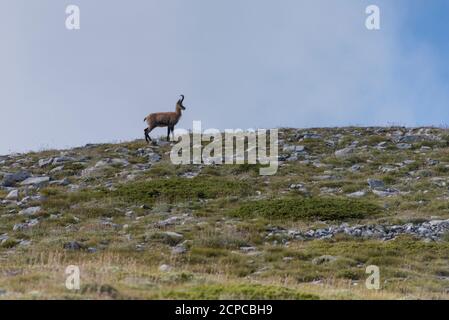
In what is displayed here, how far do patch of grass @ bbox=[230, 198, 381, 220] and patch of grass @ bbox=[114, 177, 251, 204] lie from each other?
2.41 metres

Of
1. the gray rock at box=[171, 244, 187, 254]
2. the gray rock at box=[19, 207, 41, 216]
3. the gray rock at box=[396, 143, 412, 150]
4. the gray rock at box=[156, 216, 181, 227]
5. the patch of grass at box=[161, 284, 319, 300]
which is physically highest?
the patch of grass at box=[161, 284, 319, 300]

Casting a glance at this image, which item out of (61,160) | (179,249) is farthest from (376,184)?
(61,160)

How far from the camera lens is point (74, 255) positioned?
1622 centimetres

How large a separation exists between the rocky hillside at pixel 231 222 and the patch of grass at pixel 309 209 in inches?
2.4

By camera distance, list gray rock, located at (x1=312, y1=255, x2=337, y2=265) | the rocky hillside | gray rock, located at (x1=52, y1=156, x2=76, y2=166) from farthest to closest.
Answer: gray rock, located at (x1=52, y1=156, x2=76, y2=166) → gray rock, located at (x1=312, y1=255, x2=337, y2=265) → the rocky hillside

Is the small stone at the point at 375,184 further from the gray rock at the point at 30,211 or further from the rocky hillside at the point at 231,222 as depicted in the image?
the gray rock at the point at 30,211

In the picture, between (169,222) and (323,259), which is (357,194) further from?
(323,259)

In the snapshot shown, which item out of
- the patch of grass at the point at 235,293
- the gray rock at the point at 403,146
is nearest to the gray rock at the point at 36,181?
the gray rock at the point at 403,146

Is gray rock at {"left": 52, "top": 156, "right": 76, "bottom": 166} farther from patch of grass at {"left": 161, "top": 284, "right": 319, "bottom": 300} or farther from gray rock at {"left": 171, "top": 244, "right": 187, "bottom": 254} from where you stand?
patch of grass at {"left": 161, "top": 284, "right": 319, "bottom": 300}

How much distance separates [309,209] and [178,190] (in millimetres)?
5463

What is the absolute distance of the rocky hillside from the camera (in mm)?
11625

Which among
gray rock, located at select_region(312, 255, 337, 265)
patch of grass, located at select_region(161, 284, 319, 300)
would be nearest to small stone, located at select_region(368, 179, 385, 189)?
gray rock, located at select_region(312, 255, 337, 265)

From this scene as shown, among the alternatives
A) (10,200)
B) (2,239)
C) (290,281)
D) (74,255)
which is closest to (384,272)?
(290,281)

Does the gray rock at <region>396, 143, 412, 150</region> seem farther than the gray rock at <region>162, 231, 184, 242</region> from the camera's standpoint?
Yes
